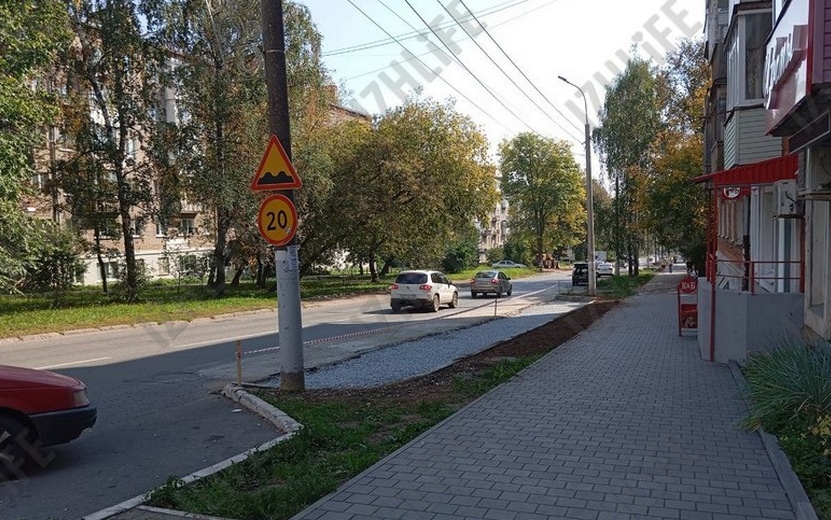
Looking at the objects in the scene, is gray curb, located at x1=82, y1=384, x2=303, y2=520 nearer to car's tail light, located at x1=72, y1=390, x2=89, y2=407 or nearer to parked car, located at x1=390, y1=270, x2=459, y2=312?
car's tail light, located at x1=72, y1=390, x2=89, y2=407

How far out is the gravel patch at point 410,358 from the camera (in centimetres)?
1014

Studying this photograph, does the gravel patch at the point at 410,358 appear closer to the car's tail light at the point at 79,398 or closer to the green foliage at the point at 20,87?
the car's tail light at the point at 79,398

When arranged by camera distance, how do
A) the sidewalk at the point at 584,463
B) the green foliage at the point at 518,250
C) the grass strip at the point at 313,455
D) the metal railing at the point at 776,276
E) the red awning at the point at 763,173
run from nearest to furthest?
the sidewalk at the point at 584,463 < the grass strip at the point at 313,455 < the metal railing at the point at 776,276 < the red awning at the point at 763,173 < the green foliage at the point at 518,250

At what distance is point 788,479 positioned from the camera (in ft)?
15.6

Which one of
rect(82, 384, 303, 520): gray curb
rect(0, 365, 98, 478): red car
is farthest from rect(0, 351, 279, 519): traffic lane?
rect(0, 365, 98, 478): red car

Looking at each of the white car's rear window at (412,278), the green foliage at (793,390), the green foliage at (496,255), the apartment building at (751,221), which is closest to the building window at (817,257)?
the apartment building at (751,221)

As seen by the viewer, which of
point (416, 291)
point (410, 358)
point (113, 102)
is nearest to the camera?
point (410, 358)

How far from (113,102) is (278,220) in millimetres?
21564

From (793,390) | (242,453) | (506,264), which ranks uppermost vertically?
(793,390)

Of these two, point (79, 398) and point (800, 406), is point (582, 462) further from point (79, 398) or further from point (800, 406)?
point (79, 398)

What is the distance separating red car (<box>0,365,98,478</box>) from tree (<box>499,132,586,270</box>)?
7116 centimetres

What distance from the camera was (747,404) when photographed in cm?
730

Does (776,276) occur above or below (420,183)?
below

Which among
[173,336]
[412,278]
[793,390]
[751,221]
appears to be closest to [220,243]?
[412,278]
